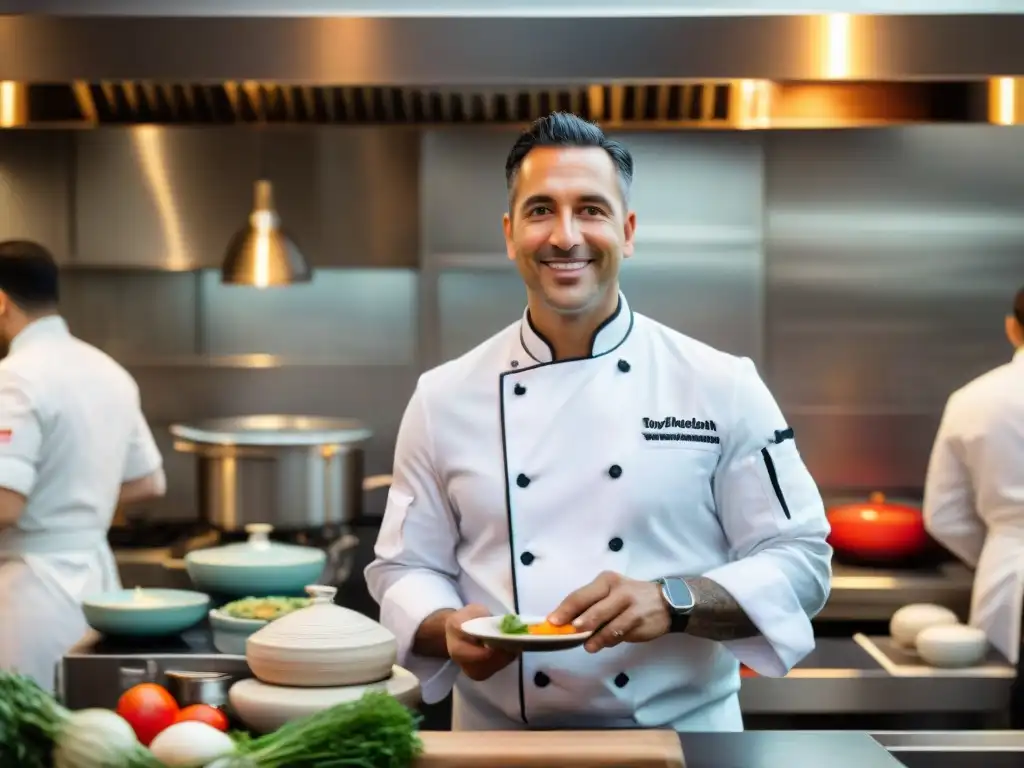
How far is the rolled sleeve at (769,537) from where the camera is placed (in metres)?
2.03

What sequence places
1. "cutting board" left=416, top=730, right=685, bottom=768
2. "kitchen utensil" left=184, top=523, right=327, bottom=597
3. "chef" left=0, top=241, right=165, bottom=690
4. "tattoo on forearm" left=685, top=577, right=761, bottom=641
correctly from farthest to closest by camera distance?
1. "chef" left=0, top=241, right=165, bottom=690
2. "kitchen utensil" left=184, top=523, right=327, bottom=597
3. "tattoo on forearm" left=685, top=577, right=761, bottom=641
4. "cutting board" left=416, top=730, right=685, bottom=768

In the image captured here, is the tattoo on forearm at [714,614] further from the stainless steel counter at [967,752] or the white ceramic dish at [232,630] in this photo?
the white ceramic dish at [232,630]

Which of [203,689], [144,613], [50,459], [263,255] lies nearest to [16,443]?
[50,459]

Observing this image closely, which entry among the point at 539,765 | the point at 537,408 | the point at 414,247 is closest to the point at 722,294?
the point at 414,247

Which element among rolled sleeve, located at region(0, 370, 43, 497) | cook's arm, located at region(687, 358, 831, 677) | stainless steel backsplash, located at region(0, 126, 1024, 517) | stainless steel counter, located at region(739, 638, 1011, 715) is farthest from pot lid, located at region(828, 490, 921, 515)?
rolled sleeve, located at region(0, 370, 43, 497)

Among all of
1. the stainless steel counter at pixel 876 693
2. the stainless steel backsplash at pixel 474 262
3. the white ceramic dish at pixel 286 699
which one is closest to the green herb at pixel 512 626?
the white ceramic dish at pixel 286 699

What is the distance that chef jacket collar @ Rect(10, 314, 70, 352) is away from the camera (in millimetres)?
3529

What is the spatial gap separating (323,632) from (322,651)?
3 cm

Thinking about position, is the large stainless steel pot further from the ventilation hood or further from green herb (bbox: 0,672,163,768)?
green herb (bbox: 0,672,163,768)

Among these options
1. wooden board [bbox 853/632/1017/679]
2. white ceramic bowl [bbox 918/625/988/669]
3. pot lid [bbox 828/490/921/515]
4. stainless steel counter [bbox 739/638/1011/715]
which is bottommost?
stainless steel counter [bbox 739/638/1011/715]

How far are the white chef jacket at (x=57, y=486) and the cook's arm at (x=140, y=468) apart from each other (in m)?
0.08

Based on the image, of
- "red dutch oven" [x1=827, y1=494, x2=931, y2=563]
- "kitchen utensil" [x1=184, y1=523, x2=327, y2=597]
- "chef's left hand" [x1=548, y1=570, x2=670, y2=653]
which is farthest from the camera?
"red dutch oven" [x1=827, y1=494, x2=931, y2=563]

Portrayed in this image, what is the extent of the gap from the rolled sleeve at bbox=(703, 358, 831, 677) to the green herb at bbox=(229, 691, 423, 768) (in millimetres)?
633

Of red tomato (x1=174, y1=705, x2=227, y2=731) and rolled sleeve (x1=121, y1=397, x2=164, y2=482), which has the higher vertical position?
rolled sleeve (x1=121, y1=397, x2=164, y2=482)
